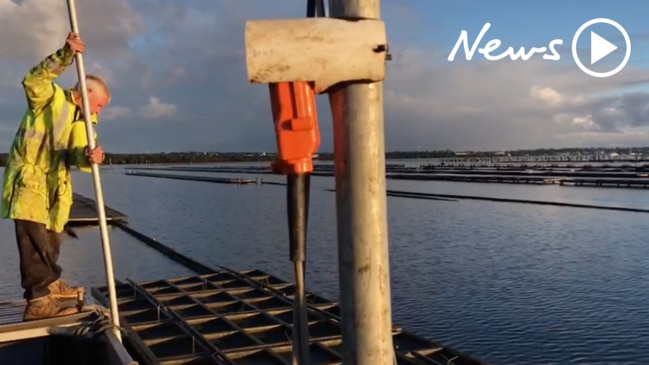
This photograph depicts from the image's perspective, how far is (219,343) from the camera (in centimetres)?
859

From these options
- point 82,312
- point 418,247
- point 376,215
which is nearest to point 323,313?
point 82,312

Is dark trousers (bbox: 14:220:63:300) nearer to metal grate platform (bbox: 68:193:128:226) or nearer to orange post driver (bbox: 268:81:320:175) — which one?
orange post driver (bbox: 268:81:320:175)

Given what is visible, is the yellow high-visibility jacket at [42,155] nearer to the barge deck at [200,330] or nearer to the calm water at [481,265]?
the barge deck at [200,330]

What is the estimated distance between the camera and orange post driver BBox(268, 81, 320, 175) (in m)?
2.31

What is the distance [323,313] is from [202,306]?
220 centimetres

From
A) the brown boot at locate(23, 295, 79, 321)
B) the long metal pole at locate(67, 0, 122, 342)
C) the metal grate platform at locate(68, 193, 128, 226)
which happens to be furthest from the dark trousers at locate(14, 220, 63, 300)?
the metal grate platform at locate(68, 193, 128, 226)

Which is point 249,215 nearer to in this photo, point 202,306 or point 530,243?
point 530,243

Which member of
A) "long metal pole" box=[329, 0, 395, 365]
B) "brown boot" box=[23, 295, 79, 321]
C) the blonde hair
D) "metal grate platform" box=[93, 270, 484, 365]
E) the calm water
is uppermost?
the blonde hair

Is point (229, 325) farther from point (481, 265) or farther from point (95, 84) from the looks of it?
point (481, 265)

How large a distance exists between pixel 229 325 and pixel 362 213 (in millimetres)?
7470

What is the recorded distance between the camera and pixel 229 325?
9336 mm

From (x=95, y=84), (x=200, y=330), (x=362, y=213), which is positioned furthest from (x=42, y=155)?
(x=200, y=330)

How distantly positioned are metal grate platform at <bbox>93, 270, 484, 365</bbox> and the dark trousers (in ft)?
7.21

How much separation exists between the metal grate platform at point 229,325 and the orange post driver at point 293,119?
560 centimetres
